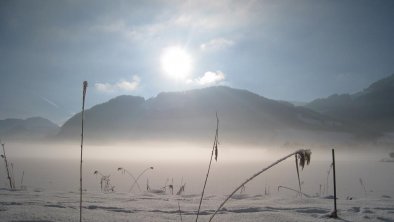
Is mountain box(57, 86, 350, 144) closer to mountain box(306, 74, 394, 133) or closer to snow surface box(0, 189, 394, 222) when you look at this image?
mountain box(306, 74, 394, 133)

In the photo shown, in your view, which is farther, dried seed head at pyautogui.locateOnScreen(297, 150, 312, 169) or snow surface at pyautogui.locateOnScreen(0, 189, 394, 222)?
snow surface at pyautogui.locateOnScreen(0, 189, 394, 222)

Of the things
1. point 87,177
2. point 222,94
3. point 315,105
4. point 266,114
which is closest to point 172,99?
point 222,94

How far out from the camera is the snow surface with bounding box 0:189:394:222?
215 centimetres

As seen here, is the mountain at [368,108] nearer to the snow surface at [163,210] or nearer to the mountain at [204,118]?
the mountain at [204,118]

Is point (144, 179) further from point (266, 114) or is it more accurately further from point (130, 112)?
point (130, 112)

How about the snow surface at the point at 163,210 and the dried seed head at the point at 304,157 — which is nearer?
the dried seed head at the point at 304,157

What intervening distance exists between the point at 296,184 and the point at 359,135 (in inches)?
1989

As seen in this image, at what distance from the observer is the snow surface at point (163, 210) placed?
7.07 feet

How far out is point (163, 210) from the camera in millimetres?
2459

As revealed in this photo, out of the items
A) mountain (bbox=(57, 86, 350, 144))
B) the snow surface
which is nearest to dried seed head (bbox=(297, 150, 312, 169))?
the snow surface

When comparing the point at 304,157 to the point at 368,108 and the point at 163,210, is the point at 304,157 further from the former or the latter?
the point at 368,108

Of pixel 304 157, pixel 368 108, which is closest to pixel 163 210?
pixel 304 157

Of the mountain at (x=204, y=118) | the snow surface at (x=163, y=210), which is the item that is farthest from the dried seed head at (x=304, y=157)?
the mountain at (x=204, y=118)

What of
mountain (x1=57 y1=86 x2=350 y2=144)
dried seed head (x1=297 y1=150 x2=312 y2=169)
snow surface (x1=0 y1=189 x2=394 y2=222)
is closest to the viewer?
dried seed head (x1=297 y1=150 x2=312 y2=169)
